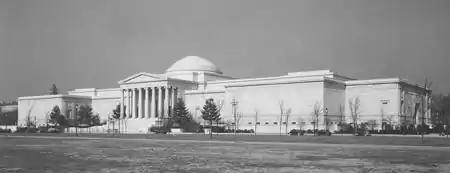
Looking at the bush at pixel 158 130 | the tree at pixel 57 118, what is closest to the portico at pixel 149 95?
the bush at pixel 158 130

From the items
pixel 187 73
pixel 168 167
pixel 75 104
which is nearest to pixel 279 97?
pixel 187 73

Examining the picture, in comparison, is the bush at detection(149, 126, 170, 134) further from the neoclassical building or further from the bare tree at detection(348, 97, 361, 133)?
the bare tree at detection(348, 97, 361, 133)

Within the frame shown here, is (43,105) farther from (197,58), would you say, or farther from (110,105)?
(197,58)

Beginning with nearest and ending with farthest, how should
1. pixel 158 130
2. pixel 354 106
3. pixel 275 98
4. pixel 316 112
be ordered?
pixel 316 112
pixel 158 130
pixel 354 106
pixel 275 98

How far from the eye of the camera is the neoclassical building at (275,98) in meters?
100

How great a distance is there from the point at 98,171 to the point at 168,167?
3.41 m

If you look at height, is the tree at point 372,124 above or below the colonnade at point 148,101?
below

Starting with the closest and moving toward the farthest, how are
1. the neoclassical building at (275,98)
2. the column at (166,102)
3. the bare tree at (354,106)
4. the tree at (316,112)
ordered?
the tree at (316,112) < the bare tree at (354,106) < the neoclassical building at (275,98) < the column at (166,102)

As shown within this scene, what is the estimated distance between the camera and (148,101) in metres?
126

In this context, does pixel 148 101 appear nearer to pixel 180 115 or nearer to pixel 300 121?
pixel 180 115

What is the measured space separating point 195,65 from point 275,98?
36.8 meters

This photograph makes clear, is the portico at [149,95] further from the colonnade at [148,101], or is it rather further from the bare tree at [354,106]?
the bare tree at [354,106]

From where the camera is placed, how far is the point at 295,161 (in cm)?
2786

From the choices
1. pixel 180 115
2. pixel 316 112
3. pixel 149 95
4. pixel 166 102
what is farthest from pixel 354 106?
pixel 149 95
